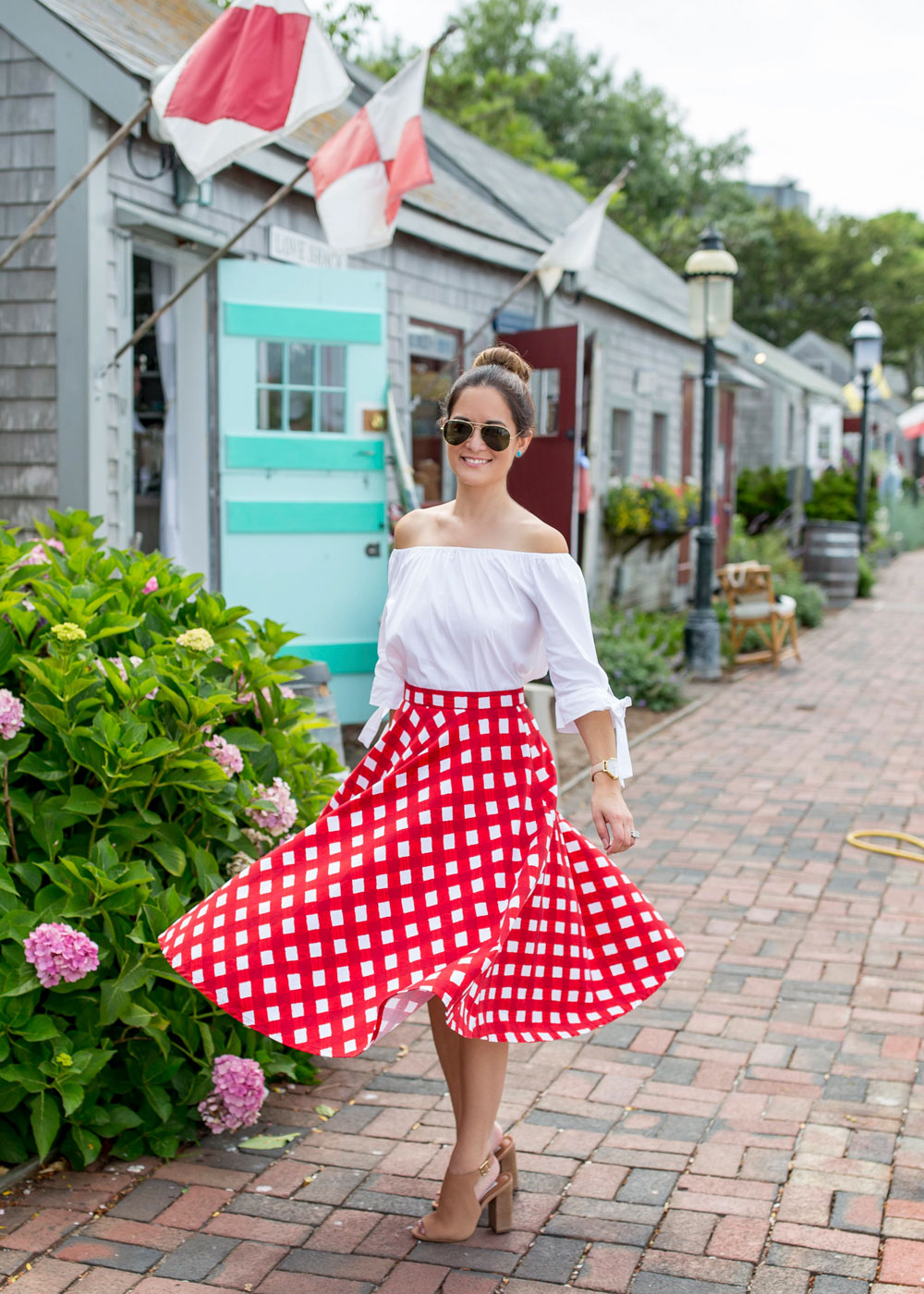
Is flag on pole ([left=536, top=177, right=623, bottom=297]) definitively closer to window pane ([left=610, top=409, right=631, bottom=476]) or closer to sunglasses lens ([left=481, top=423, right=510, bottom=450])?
window pane ([left=610, top=409, right=631, bottom=476])

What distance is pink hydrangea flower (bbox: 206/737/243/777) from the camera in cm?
340

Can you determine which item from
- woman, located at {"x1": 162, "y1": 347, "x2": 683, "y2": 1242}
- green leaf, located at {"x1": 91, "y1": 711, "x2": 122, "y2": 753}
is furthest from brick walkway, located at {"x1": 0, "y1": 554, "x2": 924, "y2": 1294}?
green leaf, located at {"x1": 91, "y1": 711, "x2": 122, "y2": 753}

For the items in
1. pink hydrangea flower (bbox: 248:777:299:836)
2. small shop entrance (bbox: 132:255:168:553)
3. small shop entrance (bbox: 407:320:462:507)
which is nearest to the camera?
pink hydrangea flower (bbox: 248:777:299:836)

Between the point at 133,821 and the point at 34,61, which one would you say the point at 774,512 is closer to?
the point at 34,61

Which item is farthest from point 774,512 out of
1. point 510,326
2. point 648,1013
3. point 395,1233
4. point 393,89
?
point 395,1233

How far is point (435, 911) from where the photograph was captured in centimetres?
267

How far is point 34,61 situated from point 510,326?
17.7 feet

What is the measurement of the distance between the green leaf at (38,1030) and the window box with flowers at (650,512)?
34.8ft

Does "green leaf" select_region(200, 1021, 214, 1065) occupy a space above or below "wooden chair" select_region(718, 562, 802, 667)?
below

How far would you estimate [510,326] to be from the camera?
432 inches

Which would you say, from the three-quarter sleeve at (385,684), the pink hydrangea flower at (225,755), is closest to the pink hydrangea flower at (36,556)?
the pink hydrangea flower at (225,755)

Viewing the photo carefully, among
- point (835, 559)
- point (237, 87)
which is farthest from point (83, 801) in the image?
point (835, 559)

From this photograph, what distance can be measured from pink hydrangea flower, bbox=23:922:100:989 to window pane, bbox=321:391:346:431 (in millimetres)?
5123

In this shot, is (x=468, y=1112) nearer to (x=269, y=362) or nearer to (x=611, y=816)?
(x=611, y=816)
